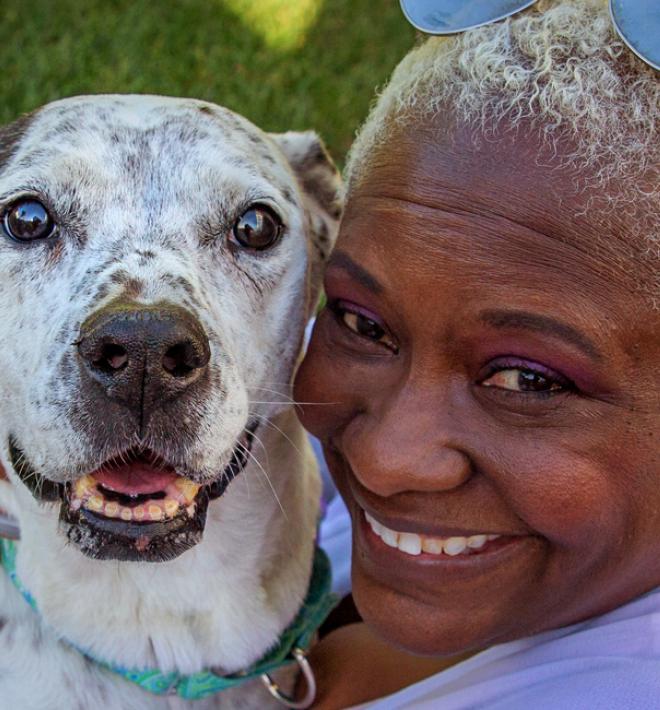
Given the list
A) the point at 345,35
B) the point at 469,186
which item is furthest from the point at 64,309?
the point at 345,35

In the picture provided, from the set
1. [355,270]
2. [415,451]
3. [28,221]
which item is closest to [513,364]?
[415,451]

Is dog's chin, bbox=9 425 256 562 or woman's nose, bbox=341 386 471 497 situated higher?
woman's nose, bbox=341 386 471 497

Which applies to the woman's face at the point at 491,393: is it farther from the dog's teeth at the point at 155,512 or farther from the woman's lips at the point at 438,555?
the dog's teeth at the point at 155,512

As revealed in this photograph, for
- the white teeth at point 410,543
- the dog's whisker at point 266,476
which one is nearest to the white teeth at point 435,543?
the white teeth at point 410,543

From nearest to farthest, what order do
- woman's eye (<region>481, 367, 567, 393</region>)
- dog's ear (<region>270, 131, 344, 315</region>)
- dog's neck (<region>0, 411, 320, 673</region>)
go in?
1. woman's eye (<region>481, 367, 567, 393</region>)
2. dog's neck (<region>0, 411, 320, 673</region>)
3. dog's ear (<region>270, 131, 344, 315</region>)

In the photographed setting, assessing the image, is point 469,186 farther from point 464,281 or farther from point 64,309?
point 64,309

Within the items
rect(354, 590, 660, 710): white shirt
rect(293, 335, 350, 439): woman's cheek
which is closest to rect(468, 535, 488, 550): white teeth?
rect(354, 590, 660, 710): white shirt

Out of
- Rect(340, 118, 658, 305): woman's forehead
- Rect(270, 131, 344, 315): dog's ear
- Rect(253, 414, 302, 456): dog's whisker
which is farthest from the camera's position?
Rect(270, 131, 344, 315): dog's ear

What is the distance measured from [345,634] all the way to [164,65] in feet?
15.3

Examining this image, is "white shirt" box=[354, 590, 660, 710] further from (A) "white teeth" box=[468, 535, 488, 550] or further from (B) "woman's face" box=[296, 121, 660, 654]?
(A) "white teeth" box=[468, 535, 488, 550]

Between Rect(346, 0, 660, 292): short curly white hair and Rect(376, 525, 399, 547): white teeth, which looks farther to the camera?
Rect(376, 525, 399, 547): white teeth

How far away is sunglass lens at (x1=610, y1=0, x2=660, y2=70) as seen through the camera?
196cm

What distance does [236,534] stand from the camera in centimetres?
285

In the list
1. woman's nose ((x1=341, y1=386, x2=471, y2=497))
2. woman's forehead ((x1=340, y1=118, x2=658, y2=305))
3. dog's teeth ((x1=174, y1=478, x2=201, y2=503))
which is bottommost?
dog's teeth ((x1=174, y1=478, x2=201, y2=503))
